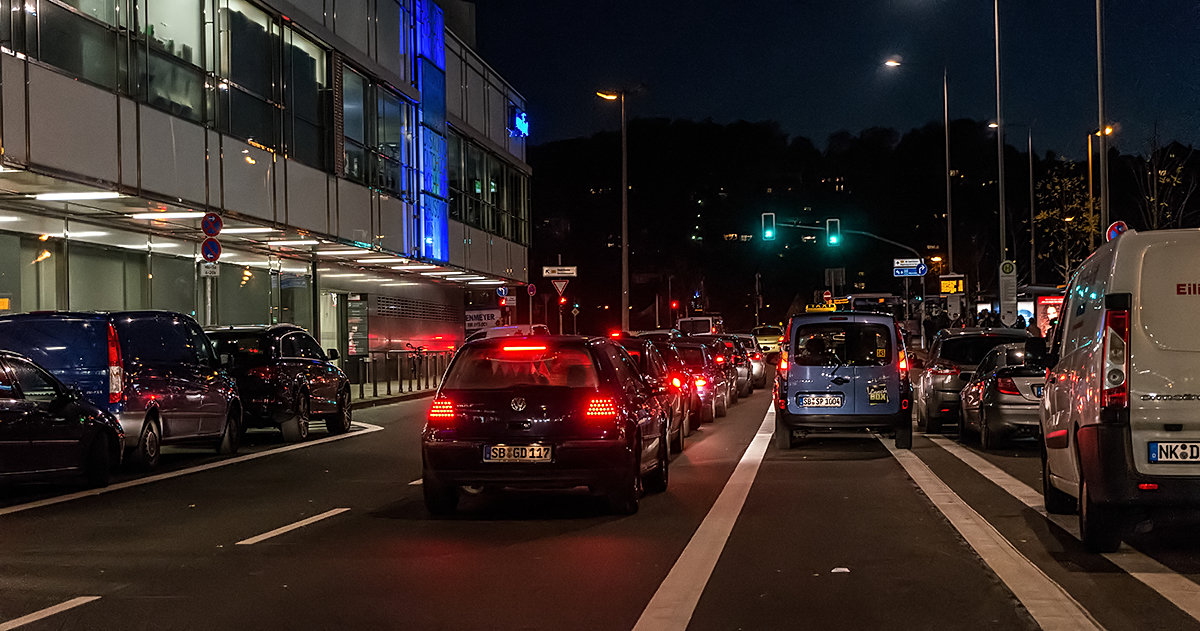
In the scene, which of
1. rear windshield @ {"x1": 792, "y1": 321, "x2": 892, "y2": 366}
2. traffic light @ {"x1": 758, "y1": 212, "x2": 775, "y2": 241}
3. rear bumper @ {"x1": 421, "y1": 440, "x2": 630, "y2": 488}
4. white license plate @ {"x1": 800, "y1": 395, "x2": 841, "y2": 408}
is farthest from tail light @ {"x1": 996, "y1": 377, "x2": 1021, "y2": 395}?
traffic light @ {"x1": 758, "y1": 212, "x2": 775, "y2": 241}

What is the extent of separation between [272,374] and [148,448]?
385 centimetres

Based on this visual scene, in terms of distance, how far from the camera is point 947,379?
2030 cm

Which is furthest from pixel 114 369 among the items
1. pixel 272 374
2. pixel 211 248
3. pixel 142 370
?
pixel 211 248

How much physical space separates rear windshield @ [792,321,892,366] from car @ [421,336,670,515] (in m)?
6.75

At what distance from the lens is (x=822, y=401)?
17422 mm

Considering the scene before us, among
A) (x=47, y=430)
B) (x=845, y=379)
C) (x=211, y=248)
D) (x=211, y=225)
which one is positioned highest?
(x=211, y=225)

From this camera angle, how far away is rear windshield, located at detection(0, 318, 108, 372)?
1462 cm

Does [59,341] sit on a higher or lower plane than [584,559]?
higher

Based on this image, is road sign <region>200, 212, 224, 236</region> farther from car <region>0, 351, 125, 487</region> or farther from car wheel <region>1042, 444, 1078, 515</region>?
car wheel <region>1042, 444, 1078, 515</region>

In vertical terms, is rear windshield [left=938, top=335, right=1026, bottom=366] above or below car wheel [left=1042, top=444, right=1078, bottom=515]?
above

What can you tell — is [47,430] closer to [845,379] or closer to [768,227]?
[845,379]

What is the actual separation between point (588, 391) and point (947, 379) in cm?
1075

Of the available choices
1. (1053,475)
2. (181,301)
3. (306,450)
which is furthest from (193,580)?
(181,301)

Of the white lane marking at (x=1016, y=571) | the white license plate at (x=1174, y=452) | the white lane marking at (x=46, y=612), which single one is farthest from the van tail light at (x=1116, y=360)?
the white lane marking at (x=46, y=612)
